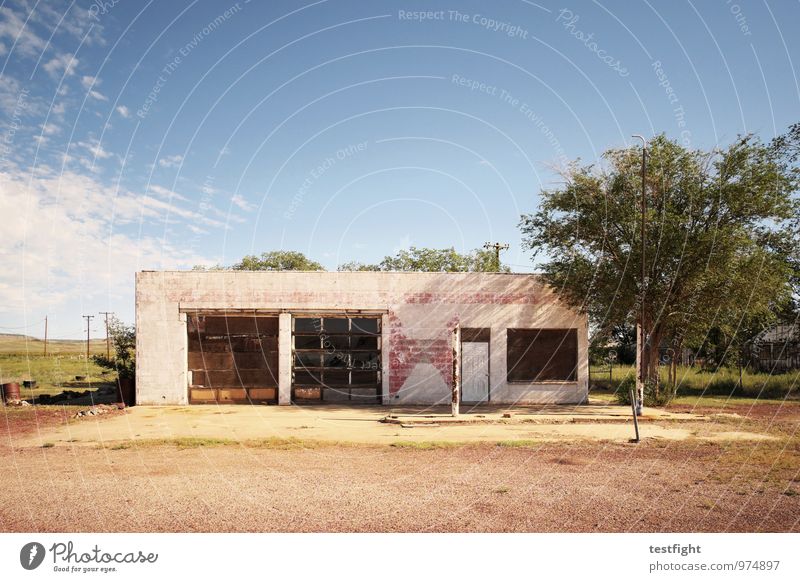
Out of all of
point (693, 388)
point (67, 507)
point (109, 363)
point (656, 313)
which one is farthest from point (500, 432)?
point (109, 363)

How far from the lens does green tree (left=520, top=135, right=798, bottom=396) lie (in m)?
17.9

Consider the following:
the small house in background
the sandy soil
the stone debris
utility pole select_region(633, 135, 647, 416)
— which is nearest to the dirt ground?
the sandy soil

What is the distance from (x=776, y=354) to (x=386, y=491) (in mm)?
A: 29731

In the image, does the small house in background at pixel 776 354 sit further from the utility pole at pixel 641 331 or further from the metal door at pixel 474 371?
the metal door at pixel 474 371

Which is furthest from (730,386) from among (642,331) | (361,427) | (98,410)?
(98,410)

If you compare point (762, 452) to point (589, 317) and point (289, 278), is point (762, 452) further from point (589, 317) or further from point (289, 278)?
point (289, 278)

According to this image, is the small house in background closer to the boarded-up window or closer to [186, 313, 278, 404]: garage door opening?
the boarded-up window

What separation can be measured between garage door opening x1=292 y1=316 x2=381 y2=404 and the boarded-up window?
18.1ft

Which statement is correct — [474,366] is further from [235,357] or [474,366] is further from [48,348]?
[48,348]

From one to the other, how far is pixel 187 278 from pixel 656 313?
18175 millimetres

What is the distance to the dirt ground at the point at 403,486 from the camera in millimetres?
6902

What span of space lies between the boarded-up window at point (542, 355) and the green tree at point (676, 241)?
1527 mm

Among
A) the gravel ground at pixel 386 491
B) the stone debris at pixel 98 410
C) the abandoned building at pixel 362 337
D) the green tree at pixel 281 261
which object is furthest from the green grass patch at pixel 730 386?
the green tree at pixel 281 261

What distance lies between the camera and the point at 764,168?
18.1 metres
